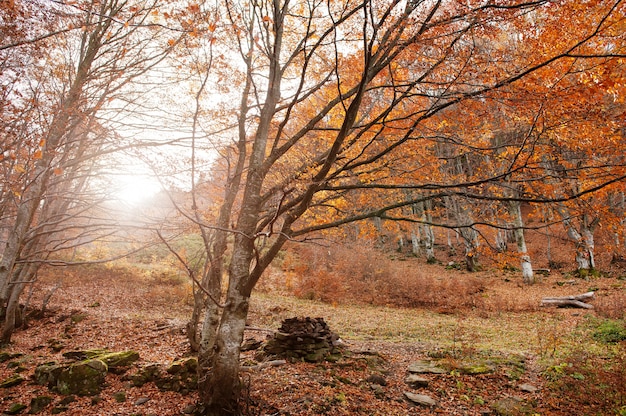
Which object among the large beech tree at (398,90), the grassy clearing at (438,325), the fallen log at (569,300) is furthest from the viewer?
the fallen log at (569,300)

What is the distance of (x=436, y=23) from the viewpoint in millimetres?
3977

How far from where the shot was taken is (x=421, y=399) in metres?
5.01

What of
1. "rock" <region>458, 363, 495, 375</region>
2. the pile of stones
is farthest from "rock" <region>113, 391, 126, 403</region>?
"rock" <region>458, 363, 495, 375</region>

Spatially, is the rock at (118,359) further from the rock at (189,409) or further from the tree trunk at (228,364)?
the tree trunk at (228,364)

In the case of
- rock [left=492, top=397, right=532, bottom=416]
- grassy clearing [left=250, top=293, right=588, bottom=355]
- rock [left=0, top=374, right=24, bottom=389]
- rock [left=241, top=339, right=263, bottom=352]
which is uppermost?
rock [left=0, top=374, right=24, bottom=389]

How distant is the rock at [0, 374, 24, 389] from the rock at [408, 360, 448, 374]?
720cm

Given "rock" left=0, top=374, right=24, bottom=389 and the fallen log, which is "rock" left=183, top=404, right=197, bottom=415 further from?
the fallen log

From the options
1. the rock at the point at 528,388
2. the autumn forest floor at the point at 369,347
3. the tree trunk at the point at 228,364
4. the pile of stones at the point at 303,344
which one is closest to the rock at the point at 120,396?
the autumn forest floor at the point at 369,347

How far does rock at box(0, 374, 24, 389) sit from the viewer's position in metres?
5.47

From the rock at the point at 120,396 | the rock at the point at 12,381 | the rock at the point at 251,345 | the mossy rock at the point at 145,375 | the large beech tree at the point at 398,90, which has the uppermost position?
the large beech tree at the point at 398,90

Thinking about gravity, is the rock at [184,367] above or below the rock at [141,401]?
above

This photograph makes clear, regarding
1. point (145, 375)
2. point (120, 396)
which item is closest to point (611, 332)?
point (145, 375)

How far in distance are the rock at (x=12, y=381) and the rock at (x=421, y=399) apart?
6.83 metres

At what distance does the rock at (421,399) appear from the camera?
491 centimetres
